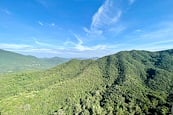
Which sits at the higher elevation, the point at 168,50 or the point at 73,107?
the point at 168,50

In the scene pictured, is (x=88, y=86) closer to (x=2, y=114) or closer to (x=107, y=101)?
(x=107, y=101)

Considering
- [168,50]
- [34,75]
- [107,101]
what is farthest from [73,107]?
[168,50]

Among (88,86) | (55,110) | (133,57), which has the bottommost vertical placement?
(55,110)

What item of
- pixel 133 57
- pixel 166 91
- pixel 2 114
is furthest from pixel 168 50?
pixel 2 114

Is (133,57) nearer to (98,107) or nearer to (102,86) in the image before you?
(102,86)

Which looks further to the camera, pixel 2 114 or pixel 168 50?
pixel 168 50

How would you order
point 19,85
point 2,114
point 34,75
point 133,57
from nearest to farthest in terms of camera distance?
point 2,114 < point 19,85 < point 34,75 < point 133,57

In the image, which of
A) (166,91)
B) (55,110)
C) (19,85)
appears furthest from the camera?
(19,85)
